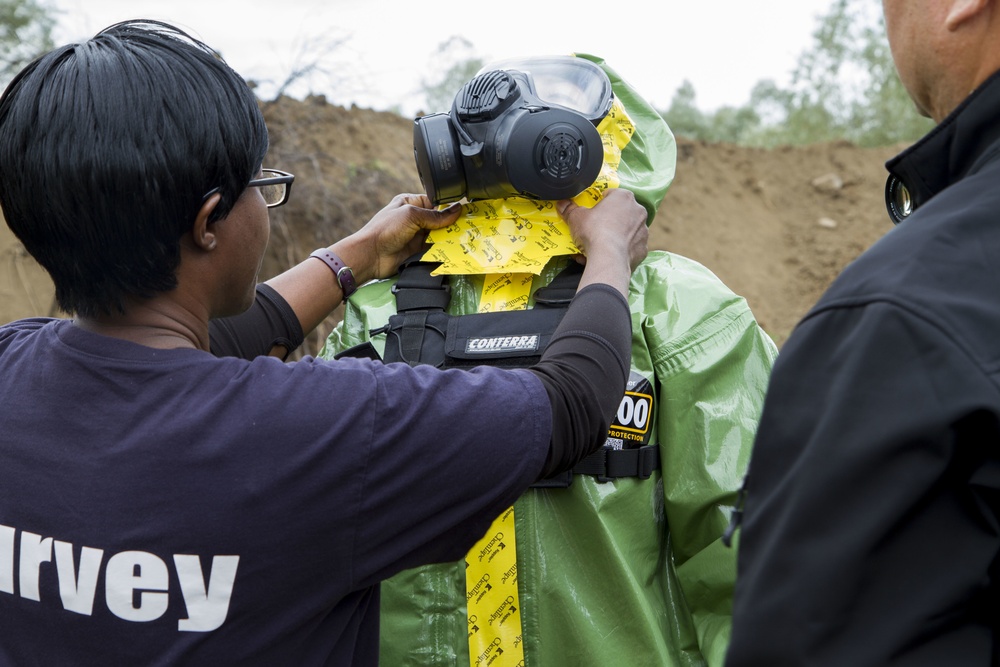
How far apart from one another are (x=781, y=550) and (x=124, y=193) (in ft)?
3.48

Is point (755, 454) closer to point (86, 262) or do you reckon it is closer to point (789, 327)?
point (86, 262)

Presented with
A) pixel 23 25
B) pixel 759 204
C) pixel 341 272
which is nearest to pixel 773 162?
pixel 759 204

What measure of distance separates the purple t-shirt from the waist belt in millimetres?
343

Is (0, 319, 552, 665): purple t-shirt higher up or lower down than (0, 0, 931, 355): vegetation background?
higher up

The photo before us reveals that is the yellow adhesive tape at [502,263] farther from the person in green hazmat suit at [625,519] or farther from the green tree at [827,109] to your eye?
the green tree at [827,109]

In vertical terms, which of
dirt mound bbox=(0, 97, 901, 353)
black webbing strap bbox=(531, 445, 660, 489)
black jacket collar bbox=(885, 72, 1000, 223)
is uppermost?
black jacket collar bbox=(885, 72, 1000, 223)

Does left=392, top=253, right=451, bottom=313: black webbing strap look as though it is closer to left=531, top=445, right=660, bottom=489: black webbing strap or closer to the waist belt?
the waist belt

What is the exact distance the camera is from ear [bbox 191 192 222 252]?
1.53 m

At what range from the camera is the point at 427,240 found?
2.20 m

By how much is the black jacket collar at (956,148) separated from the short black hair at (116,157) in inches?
39.7

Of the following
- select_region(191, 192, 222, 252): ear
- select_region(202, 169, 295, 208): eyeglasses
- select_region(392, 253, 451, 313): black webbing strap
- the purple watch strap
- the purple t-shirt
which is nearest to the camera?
the purple t-shirt

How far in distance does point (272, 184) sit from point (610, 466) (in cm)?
83

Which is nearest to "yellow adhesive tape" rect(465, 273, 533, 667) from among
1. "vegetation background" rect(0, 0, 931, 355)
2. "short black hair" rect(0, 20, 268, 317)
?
"short black hair" rect(0, 20, 268, 317)

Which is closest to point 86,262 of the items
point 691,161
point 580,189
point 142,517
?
point 142,517
